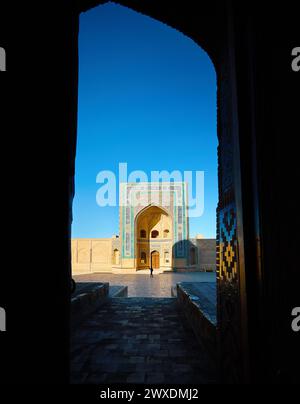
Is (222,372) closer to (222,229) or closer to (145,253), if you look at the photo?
(222,229)

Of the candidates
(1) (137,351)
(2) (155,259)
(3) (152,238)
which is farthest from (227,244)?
(2) (155,259)

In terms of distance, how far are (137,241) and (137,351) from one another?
61.8ft

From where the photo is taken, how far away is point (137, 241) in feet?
71.5

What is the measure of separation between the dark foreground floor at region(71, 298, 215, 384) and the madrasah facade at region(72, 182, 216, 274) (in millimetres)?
15052

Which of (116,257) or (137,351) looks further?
(116,257)

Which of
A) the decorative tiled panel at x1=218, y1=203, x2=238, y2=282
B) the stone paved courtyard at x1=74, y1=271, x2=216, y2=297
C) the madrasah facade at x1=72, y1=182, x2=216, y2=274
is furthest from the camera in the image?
the madrasah facade at x1=72, y1=182, x2=216, y2=274

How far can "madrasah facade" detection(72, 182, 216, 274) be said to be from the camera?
19875mm

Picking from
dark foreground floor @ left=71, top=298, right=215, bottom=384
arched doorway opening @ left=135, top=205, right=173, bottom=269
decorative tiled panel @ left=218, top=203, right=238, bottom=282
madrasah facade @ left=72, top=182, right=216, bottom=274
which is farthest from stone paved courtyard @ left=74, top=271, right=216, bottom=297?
arched doorway opening @ left=135, top=205, right=173, bottom=269

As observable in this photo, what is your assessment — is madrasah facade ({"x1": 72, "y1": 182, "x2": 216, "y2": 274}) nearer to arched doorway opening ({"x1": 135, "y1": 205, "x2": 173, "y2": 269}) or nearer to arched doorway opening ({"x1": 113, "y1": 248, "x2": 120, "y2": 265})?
arched doorway opening ({"x1": 113, "y1": 248, "x2": 120, "y2": 265})

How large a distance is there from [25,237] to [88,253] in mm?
21157

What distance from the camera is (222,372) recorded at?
209 cm

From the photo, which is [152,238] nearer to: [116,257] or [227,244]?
[116,257]
